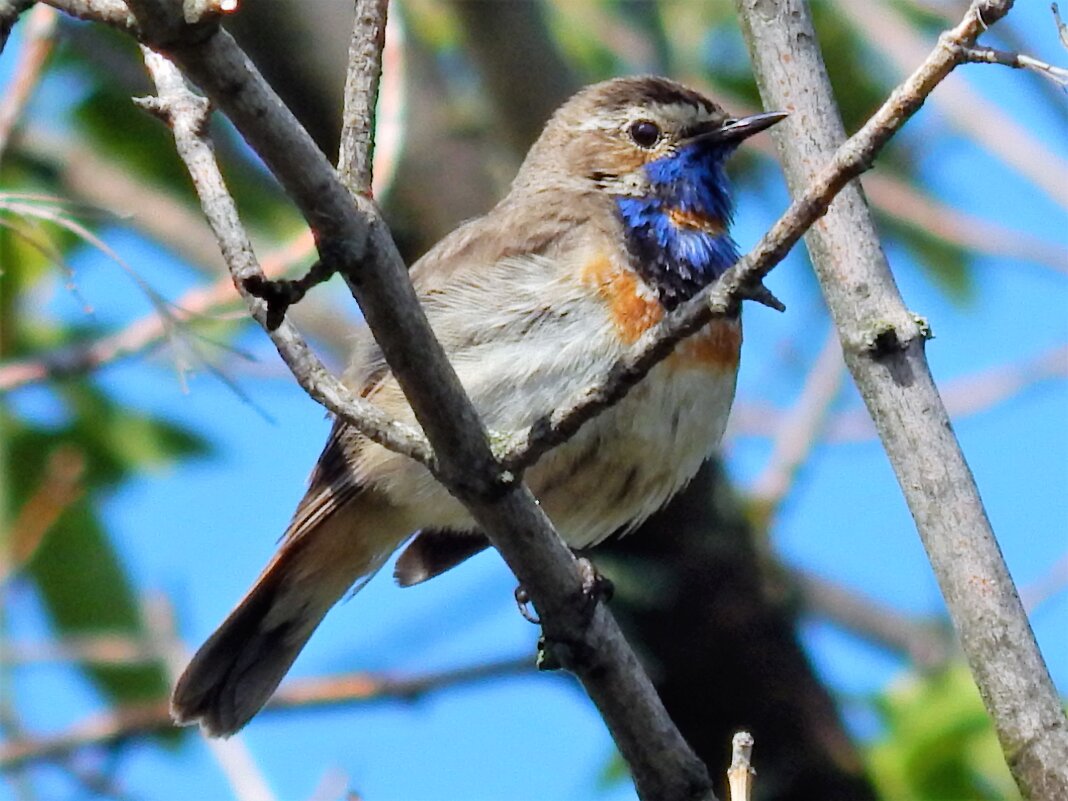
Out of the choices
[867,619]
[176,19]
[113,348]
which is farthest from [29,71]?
[867,619]

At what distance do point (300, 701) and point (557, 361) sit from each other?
1.85 metres

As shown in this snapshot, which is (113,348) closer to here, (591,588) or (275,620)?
(275,620)

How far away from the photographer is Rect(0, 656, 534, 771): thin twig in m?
5.02

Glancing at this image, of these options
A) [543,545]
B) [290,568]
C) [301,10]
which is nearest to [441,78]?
[301,10]

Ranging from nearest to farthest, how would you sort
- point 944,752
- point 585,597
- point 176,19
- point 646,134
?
1. point 176,19
2. point 585,597
3. point 944,752
4. point 646,134

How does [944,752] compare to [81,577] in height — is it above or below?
below

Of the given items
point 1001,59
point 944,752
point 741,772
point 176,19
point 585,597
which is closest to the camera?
point 176,19

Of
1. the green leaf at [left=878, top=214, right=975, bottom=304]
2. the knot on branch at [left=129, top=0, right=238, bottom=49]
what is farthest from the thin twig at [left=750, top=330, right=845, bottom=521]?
the knot on branch at [left=129, top=0, right=238, bottom=49]

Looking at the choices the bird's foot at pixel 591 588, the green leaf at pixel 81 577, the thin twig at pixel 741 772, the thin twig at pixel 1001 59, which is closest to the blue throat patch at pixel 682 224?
the bird's foot at pixel 591 588

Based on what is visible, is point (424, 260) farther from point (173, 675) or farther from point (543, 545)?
point (543, 545)

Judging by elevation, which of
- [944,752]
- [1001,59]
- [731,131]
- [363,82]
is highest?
[731,131]

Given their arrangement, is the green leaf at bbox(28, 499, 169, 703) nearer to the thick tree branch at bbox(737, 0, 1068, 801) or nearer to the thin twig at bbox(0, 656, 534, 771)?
the thin twig at bbox(0, 656, 534, 771)

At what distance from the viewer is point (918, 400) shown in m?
2.62

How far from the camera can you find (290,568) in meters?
4.58
